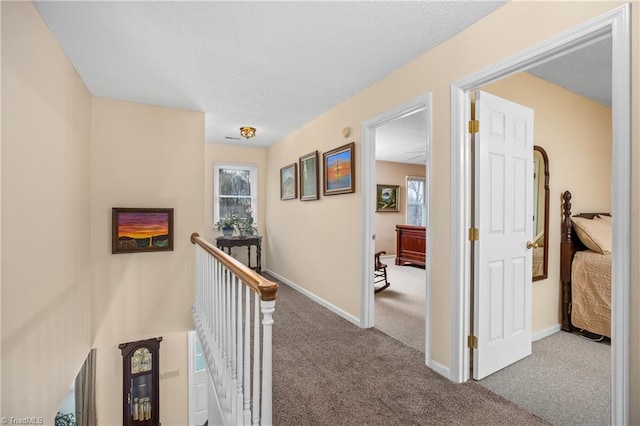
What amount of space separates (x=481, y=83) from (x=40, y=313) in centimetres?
316

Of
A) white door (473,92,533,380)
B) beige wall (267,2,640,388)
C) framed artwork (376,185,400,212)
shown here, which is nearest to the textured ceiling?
beige wall (267,2,640,388)

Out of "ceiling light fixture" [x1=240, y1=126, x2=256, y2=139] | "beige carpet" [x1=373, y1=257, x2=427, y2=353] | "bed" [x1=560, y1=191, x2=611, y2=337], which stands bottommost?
"beige carpet" [x1=373, y1=257, x2=427, y2=353]

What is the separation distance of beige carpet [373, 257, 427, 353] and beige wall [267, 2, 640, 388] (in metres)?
0.44

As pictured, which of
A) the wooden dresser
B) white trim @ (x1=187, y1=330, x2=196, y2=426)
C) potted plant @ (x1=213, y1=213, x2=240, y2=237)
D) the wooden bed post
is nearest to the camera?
the wooden bed post

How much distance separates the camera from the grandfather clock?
3.87m

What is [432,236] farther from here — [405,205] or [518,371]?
[405,205]

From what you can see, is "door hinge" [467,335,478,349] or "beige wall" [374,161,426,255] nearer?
"door hinge" [467,335,478,349]

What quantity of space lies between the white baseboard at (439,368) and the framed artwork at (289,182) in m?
2.88

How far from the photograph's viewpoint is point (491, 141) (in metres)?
2.14

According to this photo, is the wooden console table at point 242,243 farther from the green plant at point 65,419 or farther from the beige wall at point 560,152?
the beige wall at point 560,152

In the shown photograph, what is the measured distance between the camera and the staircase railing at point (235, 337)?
49.9 inches

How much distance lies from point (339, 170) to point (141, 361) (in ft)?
11.7

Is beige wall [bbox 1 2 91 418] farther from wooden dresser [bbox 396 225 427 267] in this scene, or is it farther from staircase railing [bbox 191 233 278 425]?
wooden dresser [bbox 396 225 427 267]

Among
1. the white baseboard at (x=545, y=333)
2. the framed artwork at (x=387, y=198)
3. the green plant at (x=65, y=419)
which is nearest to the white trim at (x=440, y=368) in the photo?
the white baseboard at (x=545, y=333)
